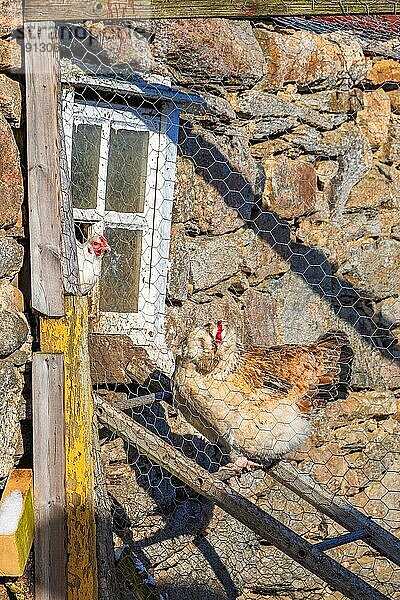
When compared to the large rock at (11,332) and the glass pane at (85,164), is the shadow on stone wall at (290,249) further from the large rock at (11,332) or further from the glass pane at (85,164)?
the large rock at (11,332)

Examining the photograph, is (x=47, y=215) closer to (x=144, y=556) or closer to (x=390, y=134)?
(x=144, y=556)

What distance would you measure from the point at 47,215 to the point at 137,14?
69 centimetres

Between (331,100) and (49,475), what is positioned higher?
(331,100)

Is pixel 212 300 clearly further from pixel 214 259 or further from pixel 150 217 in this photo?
pixel 150 217

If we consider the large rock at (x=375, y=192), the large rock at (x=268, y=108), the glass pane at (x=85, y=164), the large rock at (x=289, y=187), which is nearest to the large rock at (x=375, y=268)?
the large rock at (x=375, y=192)

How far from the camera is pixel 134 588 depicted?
3264 mm

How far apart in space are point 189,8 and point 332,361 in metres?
1.79

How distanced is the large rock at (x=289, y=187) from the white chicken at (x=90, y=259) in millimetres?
968

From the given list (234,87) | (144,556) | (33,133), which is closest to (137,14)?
(33,133)

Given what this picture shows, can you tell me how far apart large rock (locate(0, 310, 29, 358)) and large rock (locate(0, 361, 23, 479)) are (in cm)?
6

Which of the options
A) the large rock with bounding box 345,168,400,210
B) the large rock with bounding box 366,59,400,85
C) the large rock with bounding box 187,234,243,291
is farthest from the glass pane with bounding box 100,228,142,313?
the large rock with bounding box 366,59,400,85

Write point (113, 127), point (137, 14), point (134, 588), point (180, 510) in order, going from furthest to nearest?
point (180, 510), point (113, 127), point (134, 588), point (137, 14)

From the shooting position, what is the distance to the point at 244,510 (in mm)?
2752

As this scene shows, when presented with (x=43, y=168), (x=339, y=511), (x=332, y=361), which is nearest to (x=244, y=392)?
(x=332, y=361)
